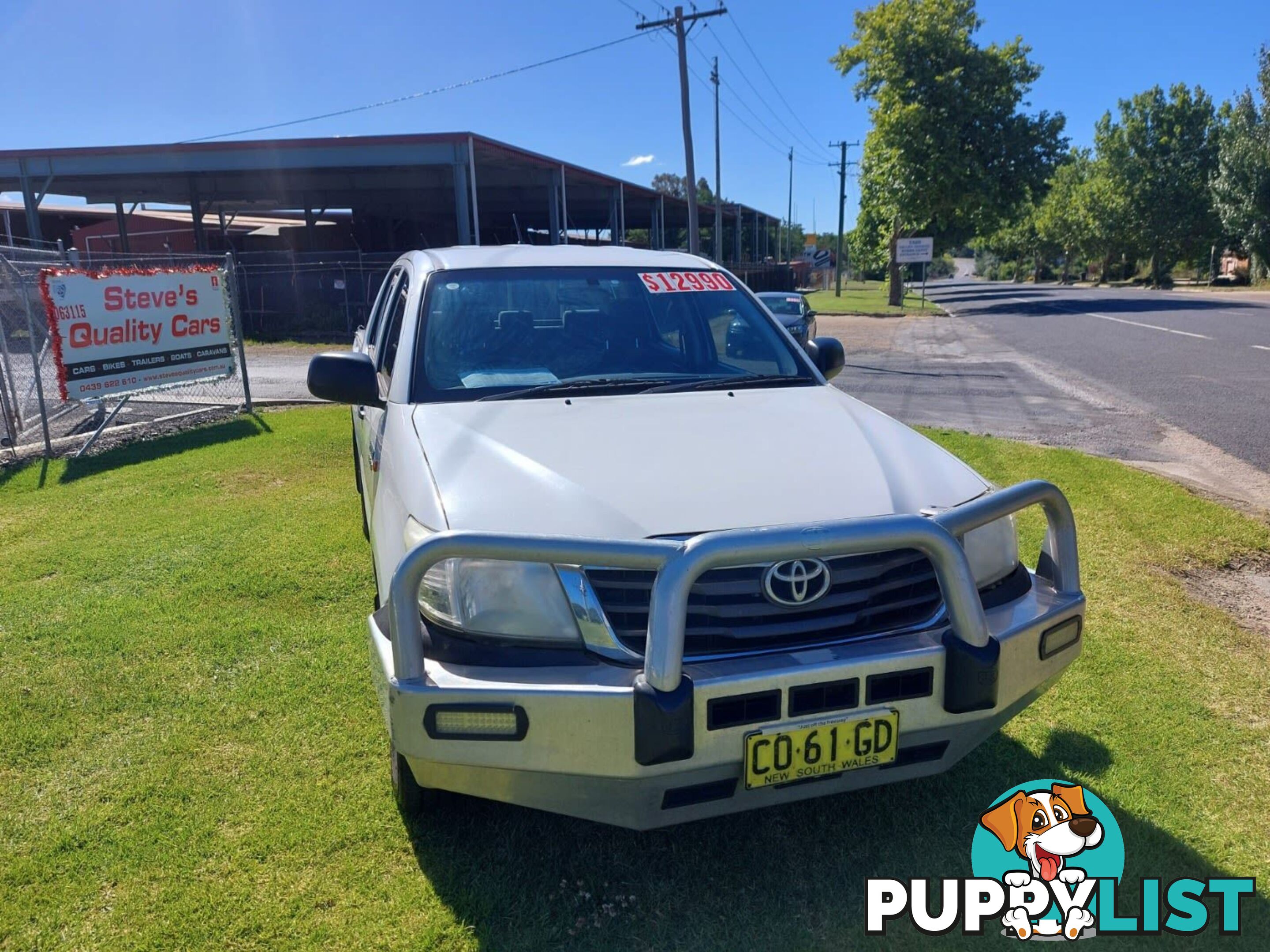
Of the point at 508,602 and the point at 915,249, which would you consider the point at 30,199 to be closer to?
the point at 508,602

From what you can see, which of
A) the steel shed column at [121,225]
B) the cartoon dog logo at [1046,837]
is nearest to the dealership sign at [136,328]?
the cartoon dog logo at [1046,837]

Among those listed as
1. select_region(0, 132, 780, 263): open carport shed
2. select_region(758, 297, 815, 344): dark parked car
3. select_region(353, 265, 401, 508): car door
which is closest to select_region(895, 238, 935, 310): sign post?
select_region(0, 132, 780, 263): open carport shed

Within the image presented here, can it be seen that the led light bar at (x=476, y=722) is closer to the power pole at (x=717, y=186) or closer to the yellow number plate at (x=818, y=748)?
the yellow number plate at (x=818, y=748)

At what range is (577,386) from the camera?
11.2ft

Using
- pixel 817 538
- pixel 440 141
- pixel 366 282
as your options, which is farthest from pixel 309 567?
pixel 366 282

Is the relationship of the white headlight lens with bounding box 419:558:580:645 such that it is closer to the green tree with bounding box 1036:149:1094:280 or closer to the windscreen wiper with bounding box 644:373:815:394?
the windscreen wiper with bounding box 644:373:815:394

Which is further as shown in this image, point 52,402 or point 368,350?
point 52,402

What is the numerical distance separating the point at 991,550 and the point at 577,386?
62.8 inches

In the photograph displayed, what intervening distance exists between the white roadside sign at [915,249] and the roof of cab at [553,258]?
35.5 meters

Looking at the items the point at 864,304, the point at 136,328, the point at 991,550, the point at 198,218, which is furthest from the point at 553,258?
the point at 864,304

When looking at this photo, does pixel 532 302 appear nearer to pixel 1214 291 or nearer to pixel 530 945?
pixel 530 945

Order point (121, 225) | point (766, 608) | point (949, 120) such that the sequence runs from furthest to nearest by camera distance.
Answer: point (949, 120) → point (121, 225) → point (766, 608)

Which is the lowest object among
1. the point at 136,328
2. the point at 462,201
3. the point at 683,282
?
the point at 136,328

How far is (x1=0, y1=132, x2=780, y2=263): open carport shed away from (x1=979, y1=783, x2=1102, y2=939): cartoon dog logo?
18631 mm
